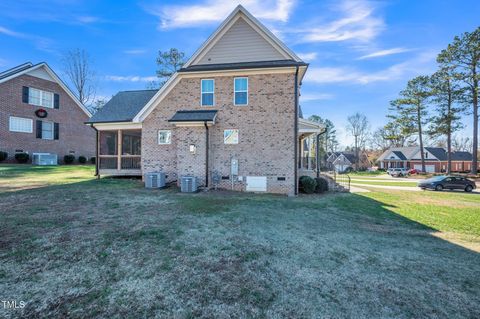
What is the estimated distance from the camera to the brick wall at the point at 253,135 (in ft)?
39.7

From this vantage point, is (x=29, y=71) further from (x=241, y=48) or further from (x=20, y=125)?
(x=241, y=48)

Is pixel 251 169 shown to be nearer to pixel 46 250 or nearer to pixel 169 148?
pixel 169 148

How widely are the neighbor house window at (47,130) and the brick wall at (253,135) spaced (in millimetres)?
21139

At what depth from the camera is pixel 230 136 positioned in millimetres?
12633

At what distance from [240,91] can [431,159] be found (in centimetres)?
6333

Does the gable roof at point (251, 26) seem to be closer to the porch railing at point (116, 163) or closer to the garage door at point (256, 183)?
the garage door at point (256, 183)

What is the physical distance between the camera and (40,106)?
2395 cm

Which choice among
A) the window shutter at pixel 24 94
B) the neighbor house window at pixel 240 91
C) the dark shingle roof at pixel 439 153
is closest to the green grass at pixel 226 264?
the neighbor house window at pixel 240 91

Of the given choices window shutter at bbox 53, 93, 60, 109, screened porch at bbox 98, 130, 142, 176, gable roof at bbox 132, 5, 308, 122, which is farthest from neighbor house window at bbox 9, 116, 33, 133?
gable roof at bbox 132, 5, 308, 122

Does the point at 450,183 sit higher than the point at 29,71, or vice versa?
the point at 29,71

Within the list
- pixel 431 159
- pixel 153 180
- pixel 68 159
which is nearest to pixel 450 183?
pixel 153 180

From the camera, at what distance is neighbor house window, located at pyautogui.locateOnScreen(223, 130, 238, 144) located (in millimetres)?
12562

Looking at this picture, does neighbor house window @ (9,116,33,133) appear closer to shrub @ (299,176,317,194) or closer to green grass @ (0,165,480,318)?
green grass @ (0,165,480,318)

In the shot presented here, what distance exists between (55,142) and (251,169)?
25.1 meters
